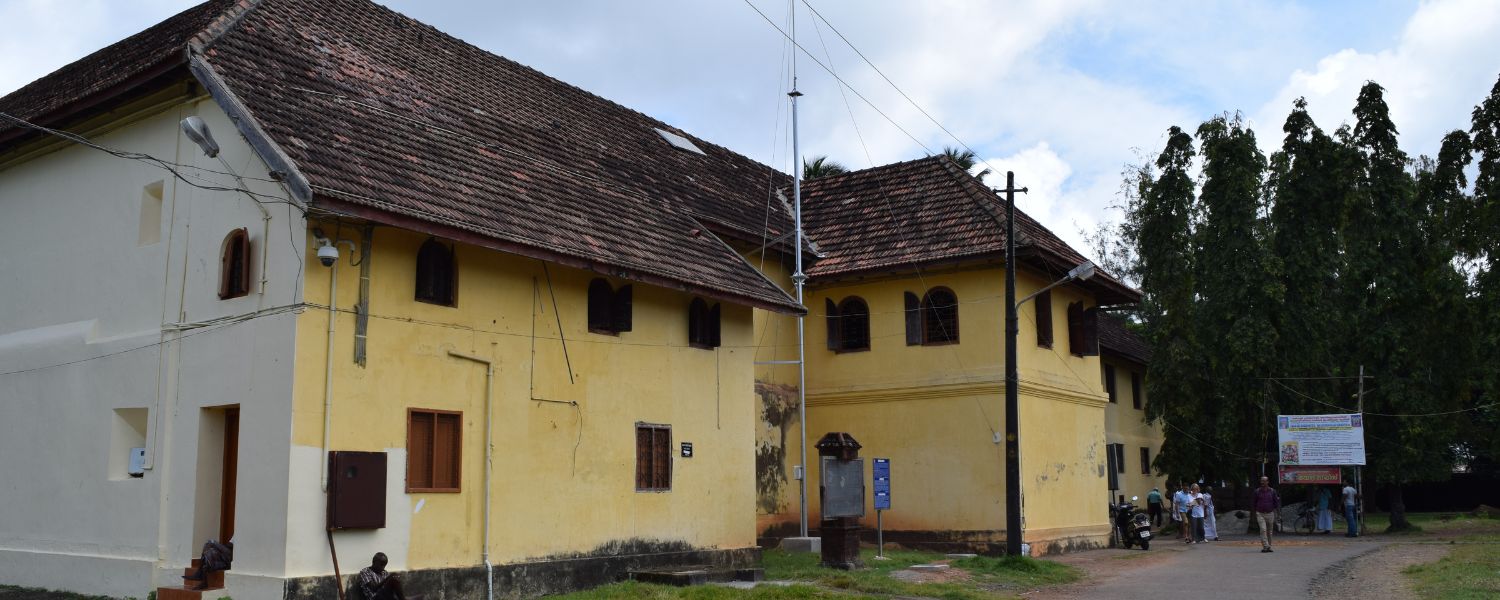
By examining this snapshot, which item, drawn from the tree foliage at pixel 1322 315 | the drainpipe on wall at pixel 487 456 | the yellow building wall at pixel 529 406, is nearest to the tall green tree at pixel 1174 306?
the tree foliage at pixel 1322 315

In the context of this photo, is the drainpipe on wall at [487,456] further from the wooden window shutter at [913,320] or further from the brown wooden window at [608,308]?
the wooden window shutter at [913,320]

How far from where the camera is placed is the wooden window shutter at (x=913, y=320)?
23.3m

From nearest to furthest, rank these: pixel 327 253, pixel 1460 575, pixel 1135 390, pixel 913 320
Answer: pixel 327 253
pixel 1460 575
pixel 913 320
pixel 1135 390

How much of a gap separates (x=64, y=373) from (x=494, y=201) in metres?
5.55

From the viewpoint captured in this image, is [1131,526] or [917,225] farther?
[1131,526]

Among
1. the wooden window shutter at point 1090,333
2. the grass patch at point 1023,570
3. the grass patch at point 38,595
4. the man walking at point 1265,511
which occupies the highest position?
the wooden window shutter at point 1090,333

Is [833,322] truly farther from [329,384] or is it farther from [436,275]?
[329,384]

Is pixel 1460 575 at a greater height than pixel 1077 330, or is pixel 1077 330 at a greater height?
pixel 1077 330

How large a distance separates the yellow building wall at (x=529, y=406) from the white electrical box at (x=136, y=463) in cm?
264

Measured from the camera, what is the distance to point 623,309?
54.4 ft

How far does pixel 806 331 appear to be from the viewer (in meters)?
24.5

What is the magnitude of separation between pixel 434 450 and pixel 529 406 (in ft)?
4.89

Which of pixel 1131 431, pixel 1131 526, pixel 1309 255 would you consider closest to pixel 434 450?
pixel 1131 526

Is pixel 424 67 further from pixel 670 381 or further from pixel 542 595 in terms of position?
pixel 542 595
